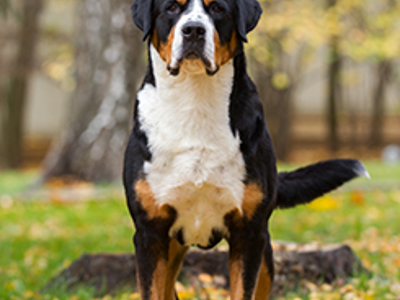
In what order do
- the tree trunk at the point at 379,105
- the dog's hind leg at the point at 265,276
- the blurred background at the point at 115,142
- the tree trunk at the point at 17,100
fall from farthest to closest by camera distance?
the tree trunk at the point at 379,105 → the tree trunk at the point at 17,100 → the blurred background at the point at 115,142 → the dog's hind leg at the point at 265,276

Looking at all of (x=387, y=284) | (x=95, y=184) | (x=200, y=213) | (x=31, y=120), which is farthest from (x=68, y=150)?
(x=31, y=120)

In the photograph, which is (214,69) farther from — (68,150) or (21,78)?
(21,78)

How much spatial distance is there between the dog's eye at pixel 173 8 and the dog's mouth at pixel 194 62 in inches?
9.2

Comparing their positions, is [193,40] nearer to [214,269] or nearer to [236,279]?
Answer: [236,279]

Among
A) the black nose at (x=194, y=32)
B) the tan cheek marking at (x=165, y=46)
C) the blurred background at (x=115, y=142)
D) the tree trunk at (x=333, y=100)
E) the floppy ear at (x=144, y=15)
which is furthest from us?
the tree trunk at (x=333, y=100)

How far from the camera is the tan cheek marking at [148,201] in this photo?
292cm

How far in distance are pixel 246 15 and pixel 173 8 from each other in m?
0.37

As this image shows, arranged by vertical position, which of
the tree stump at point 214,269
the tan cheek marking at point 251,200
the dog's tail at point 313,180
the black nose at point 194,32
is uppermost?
the black nose at point 194,32

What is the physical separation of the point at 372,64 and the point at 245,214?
18.3 metres

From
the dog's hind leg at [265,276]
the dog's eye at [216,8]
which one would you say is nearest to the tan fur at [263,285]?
the dog's hind leg at [265,276]

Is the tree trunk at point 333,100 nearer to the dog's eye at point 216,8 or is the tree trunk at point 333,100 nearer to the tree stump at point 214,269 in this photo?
the tree stump at point 214,269

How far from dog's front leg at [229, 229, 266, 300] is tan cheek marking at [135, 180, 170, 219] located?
391 mm

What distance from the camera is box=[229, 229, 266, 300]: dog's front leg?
116 inches

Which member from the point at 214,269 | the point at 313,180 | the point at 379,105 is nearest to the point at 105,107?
the point at 214,269
